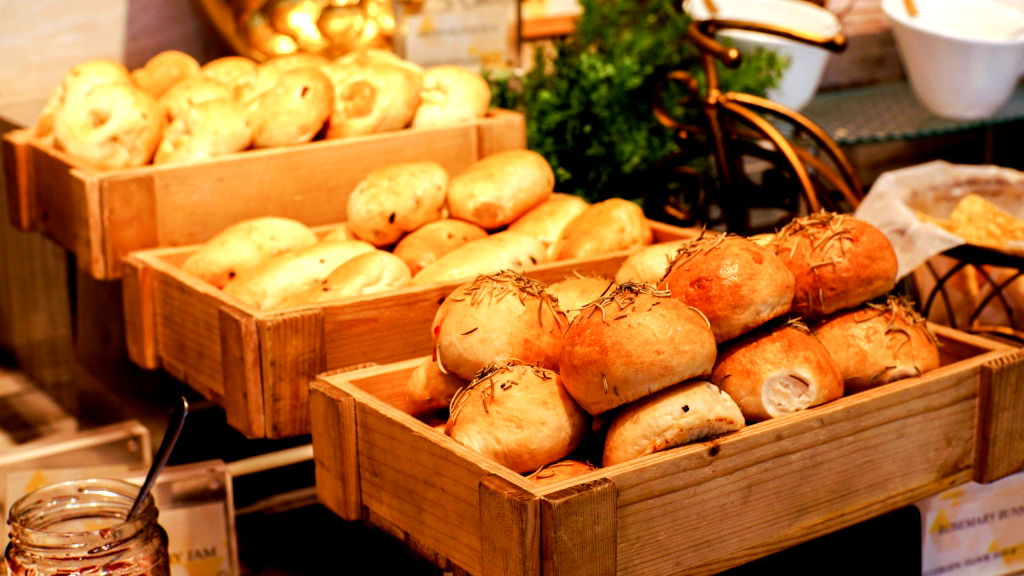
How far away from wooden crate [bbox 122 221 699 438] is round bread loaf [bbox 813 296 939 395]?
0.39 m

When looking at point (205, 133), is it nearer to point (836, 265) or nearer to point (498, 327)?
point (498, 327)

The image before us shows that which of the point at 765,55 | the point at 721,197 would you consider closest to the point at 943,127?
the point at 765,55

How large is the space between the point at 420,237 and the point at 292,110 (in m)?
0.36

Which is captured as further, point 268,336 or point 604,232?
point 604,232

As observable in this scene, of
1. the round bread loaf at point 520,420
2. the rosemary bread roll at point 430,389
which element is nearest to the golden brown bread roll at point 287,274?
the rosemary bread roll at point 430,389

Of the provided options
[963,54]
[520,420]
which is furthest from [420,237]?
[963,54]

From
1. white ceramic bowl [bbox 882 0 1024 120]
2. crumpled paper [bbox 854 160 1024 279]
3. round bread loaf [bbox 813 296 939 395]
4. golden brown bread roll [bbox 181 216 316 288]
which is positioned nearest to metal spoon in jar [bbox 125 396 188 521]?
golden brown bread roll [bbox 181 216 316 288]

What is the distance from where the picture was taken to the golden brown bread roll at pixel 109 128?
1891 millimetres

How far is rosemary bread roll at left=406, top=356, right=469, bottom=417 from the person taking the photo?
51.5 inches

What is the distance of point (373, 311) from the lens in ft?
5.18

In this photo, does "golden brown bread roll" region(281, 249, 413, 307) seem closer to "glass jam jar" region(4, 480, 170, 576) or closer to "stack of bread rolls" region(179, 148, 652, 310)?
"stack of bread rolls" region(179, 148, 652, 310)

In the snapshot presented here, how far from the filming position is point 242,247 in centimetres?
177

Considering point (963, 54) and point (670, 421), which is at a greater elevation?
point (963, 54)

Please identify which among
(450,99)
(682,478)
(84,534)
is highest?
(450,99)
